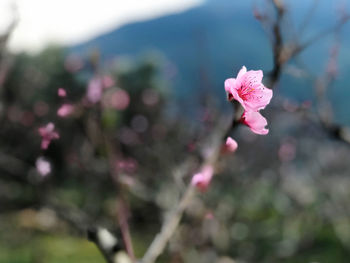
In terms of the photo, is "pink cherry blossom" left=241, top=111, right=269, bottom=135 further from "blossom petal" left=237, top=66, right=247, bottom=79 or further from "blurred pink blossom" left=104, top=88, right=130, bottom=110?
"blurred pink blossom" left=104, top=88, right=130, bottom=110

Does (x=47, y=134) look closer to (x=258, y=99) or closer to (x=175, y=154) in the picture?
(x=258, y=99)

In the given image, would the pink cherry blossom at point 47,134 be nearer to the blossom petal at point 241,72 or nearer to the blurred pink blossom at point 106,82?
the blossom petal at point 241,72

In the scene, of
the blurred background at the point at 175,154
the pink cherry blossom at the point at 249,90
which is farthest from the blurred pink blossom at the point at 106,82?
the pink cherry blossom at the point at 249,90

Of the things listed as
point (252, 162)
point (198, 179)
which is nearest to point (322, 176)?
point (252, 162)

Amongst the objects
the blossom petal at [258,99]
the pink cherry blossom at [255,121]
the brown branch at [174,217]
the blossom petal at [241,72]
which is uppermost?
the blossom petal at [241,72]

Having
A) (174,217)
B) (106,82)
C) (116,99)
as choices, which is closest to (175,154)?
(116,99)

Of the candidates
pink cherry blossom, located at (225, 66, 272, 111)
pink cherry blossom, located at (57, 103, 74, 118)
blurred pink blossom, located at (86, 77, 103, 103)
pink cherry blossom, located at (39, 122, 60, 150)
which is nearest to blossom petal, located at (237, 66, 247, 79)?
pink cherry blossom, located at (225, 66, 272, 111)
